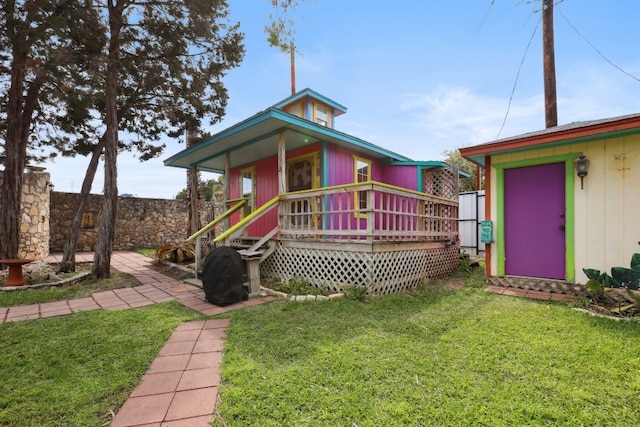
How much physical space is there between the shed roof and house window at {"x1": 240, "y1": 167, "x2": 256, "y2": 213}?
5831 millimetres

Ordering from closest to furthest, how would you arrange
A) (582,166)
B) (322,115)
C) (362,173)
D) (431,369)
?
(431,369) → (582,166) → (362,173) → (322,115)

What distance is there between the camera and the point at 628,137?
13.4 ft

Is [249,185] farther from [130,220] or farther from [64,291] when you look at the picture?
[130,220]

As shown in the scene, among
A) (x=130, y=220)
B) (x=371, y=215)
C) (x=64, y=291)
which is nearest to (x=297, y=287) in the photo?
(x=371, y=215)

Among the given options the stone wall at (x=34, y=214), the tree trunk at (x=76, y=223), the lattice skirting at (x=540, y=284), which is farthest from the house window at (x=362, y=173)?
A: the stone wall at (x=34, y=214)

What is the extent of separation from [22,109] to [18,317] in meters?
6.79

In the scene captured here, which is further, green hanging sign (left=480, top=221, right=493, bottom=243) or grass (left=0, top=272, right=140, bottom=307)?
green hanging sign (left=480, top=221, right=493, bottom=243)

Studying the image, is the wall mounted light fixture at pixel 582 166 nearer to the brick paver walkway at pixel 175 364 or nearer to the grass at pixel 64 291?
the brick paver walkway at pixel 175 364

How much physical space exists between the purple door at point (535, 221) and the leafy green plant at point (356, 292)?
278 cm

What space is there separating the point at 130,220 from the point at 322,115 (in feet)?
34.7

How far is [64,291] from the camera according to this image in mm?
5457

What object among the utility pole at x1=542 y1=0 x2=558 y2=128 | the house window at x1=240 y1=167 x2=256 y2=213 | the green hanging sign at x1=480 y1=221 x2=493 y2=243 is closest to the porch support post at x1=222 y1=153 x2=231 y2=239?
the house window at x1=240 y1=167 x2=256 y2=213

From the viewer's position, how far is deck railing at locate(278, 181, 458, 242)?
4.83 metres

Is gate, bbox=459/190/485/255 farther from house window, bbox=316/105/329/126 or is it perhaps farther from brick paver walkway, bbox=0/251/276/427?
brick paver walkway, bbox=0/251/276/427
